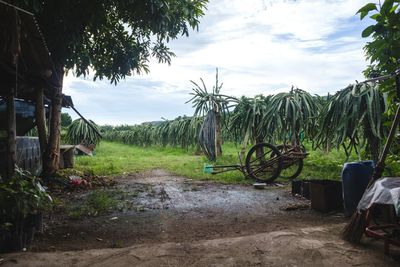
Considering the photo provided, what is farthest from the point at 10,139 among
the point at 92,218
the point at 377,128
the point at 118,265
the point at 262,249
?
the point at 377,128

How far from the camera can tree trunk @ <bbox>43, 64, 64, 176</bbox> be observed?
24.8ft

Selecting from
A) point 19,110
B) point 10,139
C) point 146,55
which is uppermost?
point 146,55

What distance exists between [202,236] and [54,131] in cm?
565

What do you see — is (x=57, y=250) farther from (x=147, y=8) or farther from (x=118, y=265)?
(x=147, y=8)

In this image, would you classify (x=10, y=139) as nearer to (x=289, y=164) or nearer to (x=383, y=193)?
(x=383, y=193)

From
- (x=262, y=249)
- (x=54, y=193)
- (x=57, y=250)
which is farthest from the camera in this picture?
(x=54, y=193)

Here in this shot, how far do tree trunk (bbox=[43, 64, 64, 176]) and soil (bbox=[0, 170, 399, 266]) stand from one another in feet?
5.63

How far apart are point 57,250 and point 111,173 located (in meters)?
6.70

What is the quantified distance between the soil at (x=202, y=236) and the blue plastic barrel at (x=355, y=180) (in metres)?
0.36

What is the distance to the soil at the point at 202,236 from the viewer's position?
293cm

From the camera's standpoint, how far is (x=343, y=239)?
3.39 meters

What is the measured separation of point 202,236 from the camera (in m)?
3.83

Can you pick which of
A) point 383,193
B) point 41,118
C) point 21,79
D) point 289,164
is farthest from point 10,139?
point 289,164

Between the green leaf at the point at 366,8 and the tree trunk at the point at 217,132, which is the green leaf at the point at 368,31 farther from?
the tree trunk at the point at 217,132
